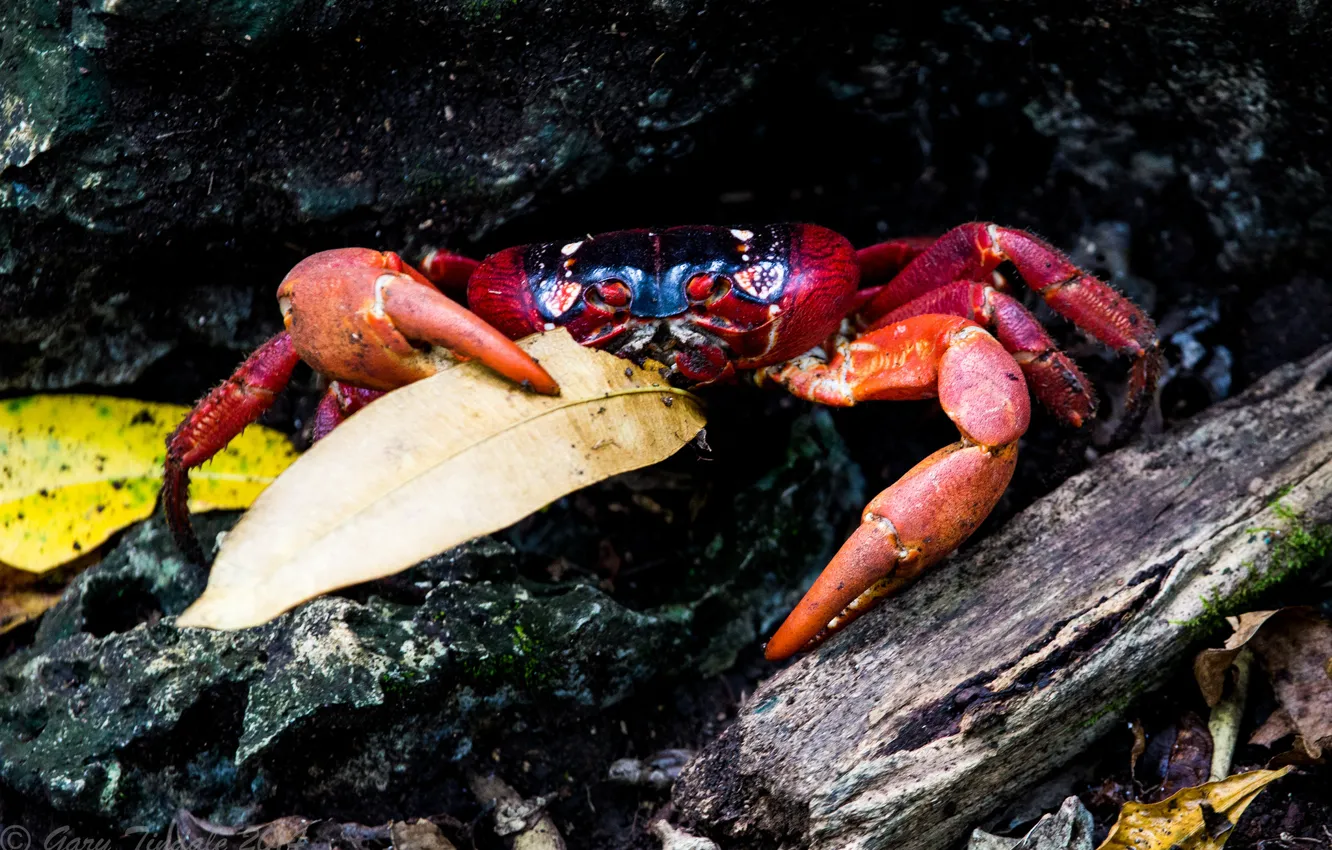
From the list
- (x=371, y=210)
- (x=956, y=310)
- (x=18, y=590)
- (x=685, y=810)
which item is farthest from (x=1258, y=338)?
(x=18, y=590)

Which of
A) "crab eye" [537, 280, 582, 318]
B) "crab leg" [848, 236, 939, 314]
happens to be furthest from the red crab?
"crab leg" [848, 236, 939, 314]

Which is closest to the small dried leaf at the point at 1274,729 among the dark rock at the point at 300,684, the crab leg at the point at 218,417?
the dark rock at the point at 300,684

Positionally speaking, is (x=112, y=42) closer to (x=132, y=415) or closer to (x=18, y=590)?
(x=132, y=415)

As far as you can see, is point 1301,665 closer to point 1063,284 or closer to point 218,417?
point 1063,284

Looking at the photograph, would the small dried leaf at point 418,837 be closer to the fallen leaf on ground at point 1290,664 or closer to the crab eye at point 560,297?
the crab eye at point 560,297

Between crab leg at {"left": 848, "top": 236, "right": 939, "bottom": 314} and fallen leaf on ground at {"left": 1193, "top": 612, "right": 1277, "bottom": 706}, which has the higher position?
crab leg at {"left": 848, "top": 236, "right": 939, "bottom": 314}

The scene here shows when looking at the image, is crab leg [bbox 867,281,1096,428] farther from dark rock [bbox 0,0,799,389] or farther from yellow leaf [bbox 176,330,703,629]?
yellow leaf [bbox 176,330,703,629]
